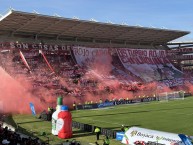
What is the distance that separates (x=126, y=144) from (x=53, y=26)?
145ft

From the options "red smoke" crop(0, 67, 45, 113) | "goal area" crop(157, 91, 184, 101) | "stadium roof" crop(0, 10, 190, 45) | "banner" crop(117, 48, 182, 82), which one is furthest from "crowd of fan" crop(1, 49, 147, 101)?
"goal area" crop(157, 91, 184, 101)

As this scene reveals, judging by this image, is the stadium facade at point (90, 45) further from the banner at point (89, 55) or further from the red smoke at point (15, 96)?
the red smoke at point (15, 96)

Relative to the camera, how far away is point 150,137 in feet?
74.7

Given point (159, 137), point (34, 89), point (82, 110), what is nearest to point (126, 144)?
point (159, 137)

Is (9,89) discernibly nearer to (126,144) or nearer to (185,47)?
(126,144)

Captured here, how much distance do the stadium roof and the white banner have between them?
37624 mm

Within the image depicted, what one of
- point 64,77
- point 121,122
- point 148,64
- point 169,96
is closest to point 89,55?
point 64,77

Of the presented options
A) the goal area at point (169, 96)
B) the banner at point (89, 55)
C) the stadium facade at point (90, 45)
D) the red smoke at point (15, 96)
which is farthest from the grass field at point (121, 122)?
the banner at point (89, 55)

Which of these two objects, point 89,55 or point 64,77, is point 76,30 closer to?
point 89,55

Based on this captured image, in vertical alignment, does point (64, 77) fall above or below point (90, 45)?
below

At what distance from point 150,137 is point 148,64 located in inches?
2288

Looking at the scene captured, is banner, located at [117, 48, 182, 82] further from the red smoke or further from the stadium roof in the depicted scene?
the red smoke

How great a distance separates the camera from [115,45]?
81.4m

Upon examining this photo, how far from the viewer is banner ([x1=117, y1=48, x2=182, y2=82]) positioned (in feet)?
246
